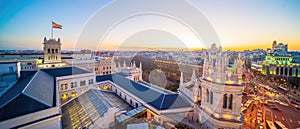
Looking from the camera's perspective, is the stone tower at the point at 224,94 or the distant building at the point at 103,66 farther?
the distant building at the point at 103,66

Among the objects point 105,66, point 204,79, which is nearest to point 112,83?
point 204,79

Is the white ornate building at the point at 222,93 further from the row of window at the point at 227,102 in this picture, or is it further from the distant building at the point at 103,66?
the distant building at the point at 103,66

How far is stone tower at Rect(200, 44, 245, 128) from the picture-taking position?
450 inches

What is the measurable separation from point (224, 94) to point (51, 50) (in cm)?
4637

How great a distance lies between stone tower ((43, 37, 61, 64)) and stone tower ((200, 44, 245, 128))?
44419mm

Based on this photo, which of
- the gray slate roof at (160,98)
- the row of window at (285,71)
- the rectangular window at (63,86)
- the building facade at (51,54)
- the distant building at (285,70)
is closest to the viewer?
Answer: the gray slate roof at (160,98)

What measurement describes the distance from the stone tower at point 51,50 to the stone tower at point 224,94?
44419mm

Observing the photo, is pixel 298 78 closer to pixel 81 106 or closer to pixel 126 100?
pixel 126 100

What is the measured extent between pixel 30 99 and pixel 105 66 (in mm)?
33759

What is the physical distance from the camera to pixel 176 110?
1279 cm

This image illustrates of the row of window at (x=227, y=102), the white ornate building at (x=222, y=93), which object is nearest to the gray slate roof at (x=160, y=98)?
the white ornate building at (x=222, y=93)

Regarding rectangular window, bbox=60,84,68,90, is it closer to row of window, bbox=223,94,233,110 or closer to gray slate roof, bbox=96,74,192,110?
gray slate roof, bbox=96,74,192,110

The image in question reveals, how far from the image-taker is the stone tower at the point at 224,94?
11.4 metres

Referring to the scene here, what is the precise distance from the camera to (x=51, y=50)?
127 feet
